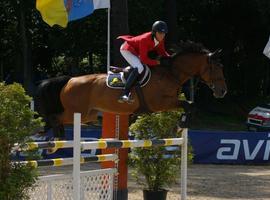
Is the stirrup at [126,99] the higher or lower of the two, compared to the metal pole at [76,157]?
higher

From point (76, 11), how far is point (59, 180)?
5140mm

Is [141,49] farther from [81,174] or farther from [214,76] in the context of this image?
[81,174]

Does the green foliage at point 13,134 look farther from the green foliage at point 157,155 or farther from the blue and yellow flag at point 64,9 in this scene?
the blue and yellow flag at point 64,9

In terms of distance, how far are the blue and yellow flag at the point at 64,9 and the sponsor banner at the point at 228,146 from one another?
4.91 m

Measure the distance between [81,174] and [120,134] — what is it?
4.84 feet

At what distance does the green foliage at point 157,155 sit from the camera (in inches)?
328

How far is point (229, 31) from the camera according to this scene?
1253 inches

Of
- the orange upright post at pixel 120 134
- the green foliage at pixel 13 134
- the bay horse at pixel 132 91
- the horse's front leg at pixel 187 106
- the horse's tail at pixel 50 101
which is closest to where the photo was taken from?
the green foliage at pixel 13 134

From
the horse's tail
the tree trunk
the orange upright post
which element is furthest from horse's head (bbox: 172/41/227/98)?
the tree trunk

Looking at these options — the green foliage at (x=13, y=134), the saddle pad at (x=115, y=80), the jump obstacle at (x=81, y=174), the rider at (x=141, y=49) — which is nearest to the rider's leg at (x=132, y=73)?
the rider at (x=141, y=49)

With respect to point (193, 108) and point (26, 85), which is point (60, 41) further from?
point (193, 108)

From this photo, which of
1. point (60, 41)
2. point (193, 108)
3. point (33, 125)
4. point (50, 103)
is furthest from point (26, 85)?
point (33, 125)

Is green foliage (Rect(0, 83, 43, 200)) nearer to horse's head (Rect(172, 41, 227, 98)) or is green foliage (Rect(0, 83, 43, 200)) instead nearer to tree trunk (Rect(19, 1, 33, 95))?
horse's head (Rect(172, 41, 227, 98))

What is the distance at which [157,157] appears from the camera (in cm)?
841
